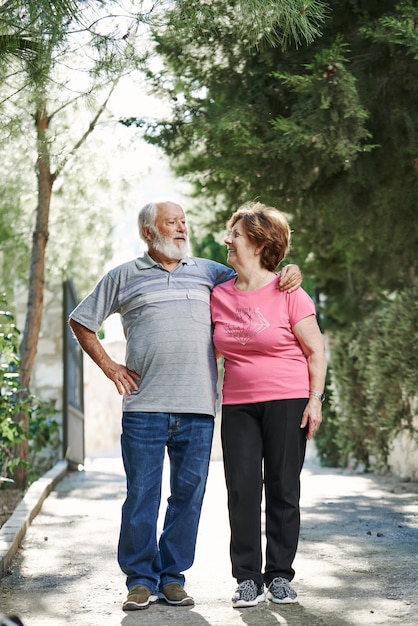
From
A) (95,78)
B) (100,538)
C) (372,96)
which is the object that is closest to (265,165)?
(372,96)

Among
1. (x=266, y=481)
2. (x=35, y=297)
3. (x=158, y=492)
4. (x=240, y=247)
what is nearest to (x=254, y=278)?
(x=240, y=247)

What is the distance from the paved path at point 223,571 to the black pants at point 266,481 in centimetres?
19

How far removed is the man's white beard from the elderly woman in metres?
0.30

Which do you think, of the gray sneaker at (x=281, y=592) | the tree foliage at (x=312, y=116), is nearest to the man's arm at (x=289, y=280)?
the gray sneaker at (x=281, y=592)

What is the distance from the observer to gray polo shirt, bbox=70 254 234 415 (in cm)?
397

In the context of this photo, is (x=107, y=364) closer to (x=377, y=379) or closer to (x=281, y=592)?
(x=281, y=592)

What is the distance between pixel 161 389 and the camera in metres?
3.96

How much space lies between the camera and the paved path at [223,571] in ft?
12.1

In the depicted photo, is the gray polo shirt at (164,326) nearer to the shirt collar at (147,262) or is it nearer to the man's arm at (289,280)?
the shirt collar at (147,262)

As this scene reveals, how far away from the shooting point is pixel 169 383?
156 inches

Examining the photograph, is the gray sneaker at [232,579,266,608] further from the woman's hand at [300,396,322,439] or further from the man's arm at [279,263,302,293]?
the man's arm at [279,263,302,293]

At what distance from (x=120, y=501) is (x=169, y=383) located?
14.2 feet

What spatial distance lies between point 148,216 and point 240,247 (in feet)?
1.36

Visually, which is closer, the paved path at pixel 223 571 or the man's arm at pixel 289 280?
the paved path at pixel 223 571
